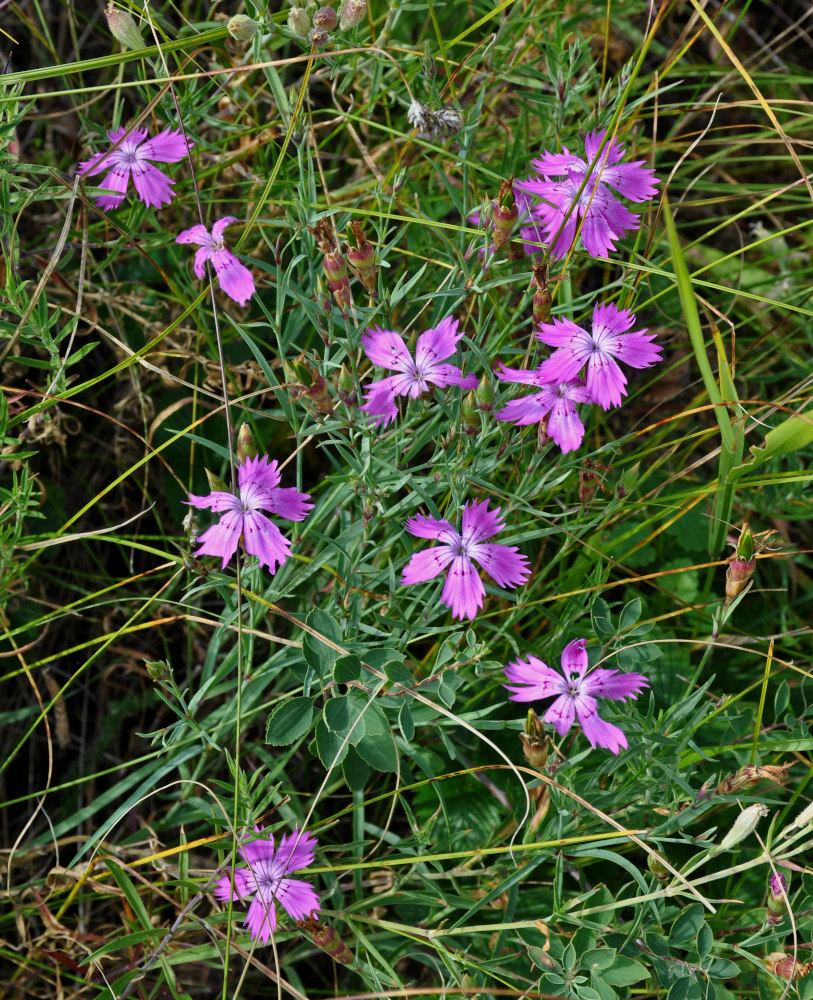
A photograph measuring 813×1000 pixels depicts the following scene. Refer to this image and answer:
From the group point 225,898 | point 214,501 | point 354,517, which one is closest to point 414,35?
point 354,517

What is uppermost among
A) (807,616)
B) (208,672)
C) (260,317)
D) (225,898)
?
(260,317)

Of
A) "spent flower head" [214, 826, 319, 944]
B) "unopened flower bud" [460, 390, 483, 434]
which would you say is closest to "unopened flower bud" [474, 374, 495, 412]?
"unopened flower bud" [460, 390, 483, 434]

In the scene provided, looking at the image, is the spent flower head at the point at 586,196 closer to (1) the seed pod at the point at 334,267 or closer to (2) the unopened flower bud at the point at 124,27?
(1) the seed pod at the point at 334,267

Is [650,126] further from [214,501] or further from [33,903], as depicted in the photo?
[33,903]

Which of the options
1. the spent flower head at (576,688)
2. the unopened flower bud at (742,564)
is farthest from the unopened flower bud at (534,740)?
the unopened flower bud at (742,564)

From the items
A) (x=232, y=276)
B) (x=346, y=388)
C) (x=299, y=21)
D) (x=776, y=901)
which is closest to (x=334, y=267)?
(x=346, y=388)

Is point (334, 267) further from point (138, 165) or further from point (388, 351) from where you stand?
point (138, 165)
